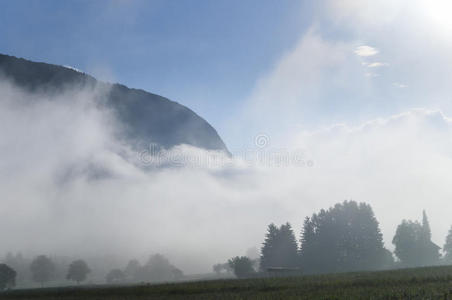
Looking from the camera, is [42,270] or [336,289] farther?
[42,270]

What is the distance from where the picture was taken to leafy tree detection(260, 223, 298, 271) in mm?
105938

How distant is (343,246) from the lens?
341 feet

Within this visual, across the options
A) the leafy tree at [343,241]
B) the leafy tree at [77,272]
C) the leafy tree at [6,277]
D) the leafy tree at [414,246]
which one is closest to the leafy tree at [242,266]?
the leafy tree at [343,241]

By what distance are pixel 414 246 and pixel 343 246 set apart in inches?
853

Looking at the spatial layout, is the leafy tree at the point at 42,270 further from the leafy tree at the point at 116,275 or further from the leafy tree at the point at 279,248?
the leafy tree at the point at 279,248

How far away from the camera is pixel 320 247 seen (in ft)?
342

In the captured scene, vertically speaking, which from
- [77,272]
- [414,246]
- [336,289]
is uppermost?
[414,246]

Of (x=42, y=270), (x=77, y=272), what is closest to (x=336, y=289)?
(x=77, y=272)

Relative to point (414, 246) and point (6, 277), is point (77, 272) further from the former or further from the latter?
point (414, 246)

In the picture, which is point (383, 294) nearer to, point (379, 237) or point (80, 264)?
point (379, 237)

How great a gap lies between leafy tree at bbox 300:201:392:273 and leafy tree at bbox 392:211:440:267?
4535 millimetres

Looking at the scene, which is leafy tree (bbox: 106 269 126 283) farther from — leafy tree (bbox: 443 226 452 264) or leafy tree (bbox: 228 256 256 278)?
leafy tree (bbox: 443 226 452 264)

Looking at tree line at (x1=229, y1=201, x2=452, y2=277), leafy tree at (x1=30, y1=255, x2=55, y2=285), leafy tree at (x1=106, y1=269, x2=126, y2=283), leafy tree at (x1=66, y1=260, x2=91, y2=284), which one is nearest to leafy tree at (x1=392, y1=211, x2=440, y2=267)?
tree line at (x1=229, y1=201, x2=452, y2=277)

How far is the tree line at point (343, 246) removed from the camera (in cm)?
10225
